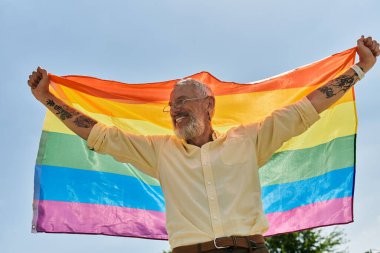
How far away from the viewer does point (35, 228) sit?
5.70 m

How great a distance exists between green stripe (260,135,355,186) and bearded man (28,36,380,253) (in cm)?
122

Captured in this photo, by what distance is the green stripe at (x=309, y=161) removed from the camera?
5.91 metres

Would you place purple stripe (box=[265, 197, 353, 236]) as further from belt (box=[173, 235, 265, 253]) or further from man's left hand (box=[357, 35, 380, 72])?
belt (box=[173, 235, 265, 253])

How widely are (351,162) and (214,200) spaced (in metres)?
2.08

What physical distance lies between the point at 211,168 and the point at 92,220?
5.91 feet

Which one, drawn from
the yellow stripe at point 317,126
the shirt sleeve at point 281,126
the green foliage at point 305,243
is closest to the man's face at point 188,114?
the shirt sleeve at point 281,126

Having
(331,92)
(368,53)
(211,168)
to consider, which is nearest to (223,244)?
(211,168)

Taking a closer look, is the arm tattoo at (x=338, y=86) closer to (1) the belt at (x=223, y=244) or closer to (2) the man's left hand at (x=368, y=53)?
(2) the man's left hand at (x=368, y=53)

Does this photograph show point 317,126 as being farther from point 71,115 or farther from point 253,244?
point 71,115

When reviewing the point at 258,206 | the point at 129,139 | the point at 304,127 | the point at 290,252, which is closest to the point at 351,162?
the point at 304,127

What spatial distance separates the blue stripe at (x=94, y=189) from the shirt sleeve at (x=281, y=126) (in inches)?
66.5

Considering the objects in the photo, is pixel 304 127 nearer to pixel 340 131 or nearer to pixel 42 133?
pixel 340 131

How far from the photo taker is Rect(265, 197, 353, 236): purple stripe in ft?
18.6

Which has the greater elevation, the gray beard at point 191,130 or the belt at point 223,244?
the gray beard at point 191,130
